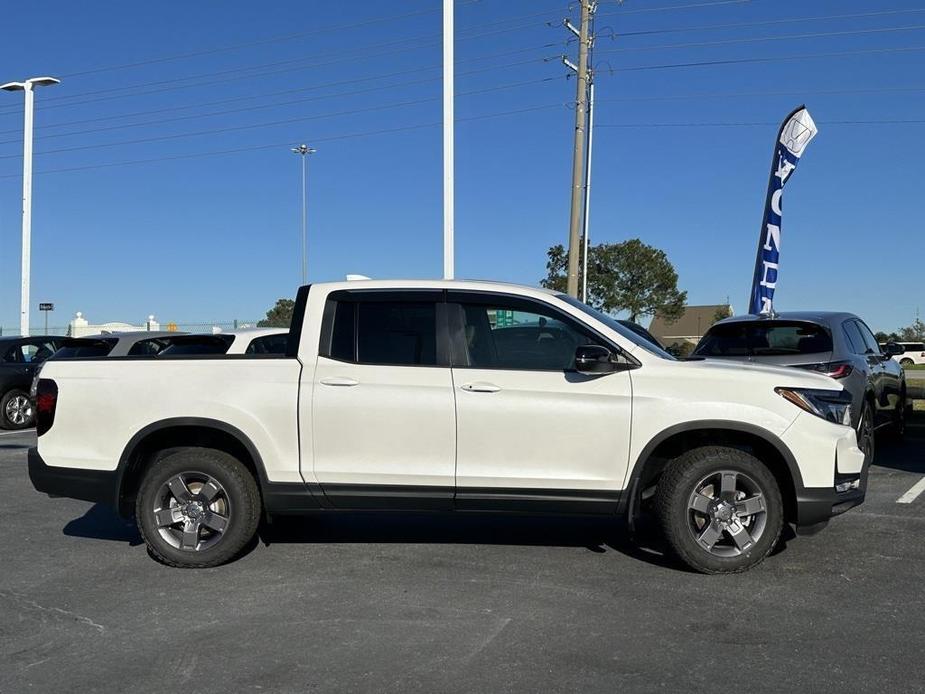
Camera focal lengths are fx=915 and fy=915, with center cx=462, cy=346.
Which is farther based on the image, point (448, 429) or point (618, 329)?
point (618, 329)

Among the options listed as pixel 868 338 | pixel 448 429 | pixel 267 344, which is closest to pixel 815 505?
pixel 448 429

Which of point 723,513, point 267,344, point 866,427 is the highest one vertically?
point 267,344

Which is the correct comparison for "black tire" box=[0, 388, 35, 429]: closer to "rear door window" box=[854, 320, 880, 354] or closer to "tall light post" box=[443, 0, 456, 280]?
"tall light post" box=[443, 0, 456, 280]

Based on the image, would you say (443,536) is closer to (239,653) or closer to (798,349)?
(239,653)

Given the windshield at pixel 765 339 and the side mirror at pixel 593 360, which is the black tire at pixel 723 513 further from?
the windshield at pixel 765 339

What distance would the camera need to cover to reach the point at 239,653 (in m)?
4.48

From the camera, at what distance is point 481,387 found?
5.80m

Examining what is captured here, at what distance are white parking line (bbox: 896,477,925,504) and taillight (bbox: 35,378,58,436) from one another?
23.0ft

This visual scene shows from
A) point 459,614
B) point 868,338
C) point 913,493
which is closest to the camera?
point 459,614

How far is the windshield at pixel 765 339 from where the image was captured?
30.1 ft

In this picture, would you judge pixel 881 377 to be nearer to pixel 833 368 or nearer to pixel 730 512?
pixel 833 368

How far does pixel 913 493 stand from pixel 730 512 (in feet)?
12.6

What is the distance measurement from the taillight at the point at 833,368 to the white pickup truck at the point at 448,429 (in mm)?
3092

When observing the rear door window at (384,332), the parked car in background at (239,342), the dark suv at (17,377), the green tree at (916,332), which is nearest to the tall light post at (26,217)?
the dark suv at (17,377)
